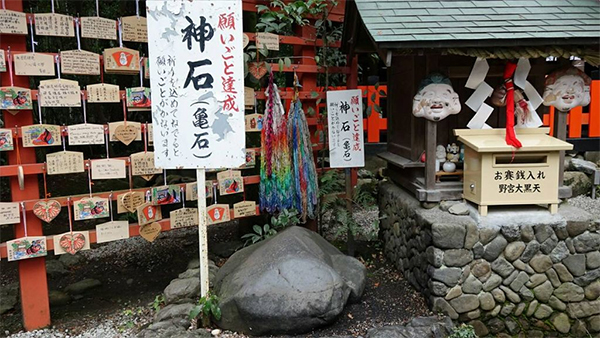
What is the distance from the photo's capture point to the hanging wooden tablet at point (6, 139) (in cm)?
409

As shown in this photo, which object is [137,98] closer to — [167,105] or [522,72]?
[167,105]

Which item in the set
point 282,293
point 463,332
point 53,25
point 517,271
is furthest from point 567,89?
point 53,25

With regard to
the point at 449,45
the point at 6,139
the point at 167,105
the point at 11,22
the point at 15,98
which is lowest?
the point at 6,139

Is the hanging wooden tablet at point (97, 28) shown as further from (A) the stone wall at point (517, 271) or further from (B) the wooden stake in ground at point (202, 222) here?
(A) the stone wall at point (517, 271)

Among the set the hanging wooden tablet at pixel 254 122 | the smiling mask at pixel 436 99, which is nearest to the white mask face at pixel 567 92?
the smiling mask at pixel 436 99

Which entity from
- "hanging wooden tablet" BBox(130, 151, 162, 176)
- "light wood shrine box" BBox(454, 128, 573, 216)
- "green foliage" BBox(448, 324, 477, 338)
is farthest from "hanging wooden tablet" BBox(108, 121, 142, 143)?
"green foliage" BBox(448, 324, 477, 338)

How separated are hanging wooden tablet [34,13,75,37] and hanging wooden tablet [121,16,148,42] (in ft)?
1.66

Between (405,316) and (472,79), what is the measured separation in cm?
258

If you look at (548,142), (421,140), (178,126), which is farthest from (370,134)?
(178,126)

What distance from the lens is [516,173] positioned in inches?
170

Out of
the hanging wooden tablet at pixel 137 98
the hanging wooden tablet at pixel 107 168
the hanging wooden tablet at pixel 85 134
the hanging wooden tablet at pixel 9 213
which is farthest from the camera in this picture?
the hanging wooden tablet at pixel 137 98

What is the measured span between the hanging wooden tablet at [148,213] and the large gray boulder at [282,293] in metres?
1.19

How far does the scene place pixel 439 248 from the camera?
4250 millimetres

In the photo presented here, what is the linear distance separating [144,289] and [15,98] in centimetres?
274
